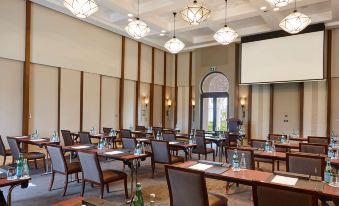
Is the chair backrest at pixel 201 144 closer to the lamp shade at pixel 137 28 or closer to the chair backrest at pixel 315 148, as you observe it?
the chair backrest at pixel 315 148

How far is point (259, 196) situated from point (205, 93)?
11.2 meters

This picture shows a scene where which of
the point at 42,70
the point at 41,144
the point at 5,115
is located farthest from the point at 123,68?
the point at 41,144

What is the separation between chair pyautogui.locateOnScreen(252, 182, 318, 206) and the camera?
81.4 inches

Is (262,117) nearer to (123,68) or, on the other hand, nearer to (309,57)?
(309,57)

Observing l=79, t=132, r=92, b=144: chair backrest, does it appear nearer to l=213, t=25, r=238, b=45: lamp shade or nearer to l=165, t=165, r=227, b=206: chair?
l=213, t=25, r=238, b=45: lamp shade

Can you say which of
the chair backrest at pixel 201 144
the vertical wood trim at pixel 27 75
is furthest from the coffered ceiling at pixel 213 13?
the chair backrest at pixel 201 144

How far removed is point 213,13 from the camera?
970cm

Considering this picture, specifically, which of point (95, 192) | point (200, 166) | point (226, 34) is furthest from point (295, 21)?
point (95, 192)

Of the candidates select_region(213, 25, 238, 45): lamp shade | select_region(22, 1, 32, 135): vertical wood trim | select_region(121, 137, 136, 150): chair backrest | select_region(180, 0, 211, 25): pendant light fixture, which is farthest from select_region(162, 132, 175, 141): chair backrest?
select_region(22, 1, 32, 135): vertical wood trim

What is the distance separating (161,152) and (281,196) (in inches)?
149

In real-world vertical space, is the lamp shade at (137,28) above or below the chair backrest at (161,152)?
above

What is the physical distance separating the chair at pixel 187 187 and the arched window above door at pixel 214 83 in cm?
1054

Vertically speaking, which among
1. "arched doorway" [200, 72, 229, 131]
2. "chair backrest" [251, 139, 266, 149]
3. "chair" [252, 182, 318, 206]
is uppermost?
"arched doorway" [200, 72, 229, 131]

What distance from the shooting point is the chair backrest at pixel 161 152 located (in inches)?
223
